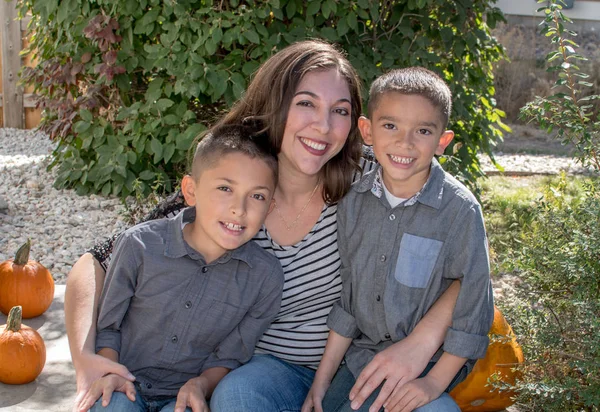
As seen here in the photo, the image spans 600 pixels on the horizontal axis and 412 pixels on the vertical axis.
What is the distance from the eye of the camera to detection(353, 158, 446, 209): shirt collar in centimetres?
233

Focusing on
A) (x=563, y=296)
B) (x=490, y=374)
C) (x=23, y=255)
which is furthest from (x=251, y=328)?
(x=23, y=255)

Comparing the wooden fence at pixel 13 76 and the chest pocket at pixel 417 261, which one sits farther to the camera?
the wooden fence at pixel 13 76

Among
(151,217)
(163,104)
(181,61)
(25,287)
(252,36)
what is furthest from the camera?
(163,104)

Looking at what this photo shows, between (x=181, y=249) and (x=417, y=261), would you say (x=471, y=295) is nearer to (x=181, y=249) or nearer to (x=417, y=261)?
(x=417, y=261)

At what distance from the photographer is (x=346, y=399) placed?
94.7 inches

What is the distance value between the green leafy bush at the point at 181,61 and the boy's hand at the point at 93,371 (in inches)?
103

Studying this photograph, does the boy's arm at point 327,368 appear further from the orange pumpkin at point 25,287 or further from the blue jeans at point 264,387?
the orange pumpkin at point 25,287

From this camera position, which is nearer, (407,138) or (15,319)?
(407,138)

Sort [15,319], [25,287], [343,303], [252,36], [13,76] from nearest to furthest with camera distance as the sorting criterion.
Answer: [343,303], [15,319], [25,287], [252,36], [13,76]

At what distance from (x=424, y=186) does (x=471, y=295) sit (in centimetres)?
37

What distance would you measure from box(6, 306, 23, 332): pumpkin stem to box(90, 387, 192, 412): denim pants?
2.27 feet

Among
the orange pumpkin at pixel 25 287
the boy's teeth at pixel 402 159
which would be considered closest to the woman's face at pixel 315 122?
the boy's teeth at pixel 402 159

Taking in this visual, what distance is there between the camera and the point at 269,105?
2.55 metres

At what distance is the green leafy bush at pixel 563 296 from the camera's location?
2.39 meters
